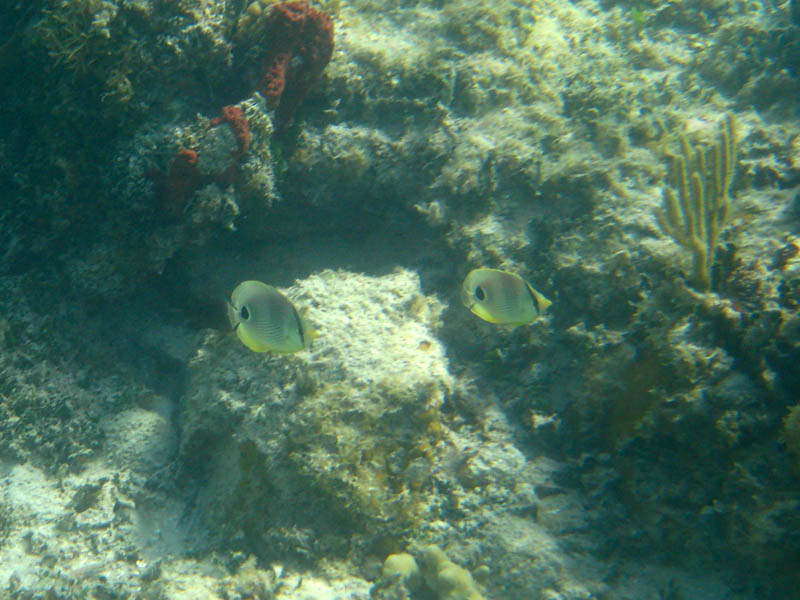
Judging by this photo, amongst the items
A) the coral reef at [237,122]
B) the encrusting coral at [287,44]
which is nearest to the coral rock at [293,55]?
the encrusting coral at [287,44]

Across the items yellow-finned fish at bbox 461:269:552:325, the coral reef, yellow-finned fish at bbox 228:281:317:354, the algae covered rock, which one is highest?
the coral reef

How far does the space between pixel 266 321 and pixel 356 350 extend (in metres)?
1.06

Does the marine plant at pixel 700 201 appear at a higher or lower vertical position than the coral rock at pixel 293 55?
lower

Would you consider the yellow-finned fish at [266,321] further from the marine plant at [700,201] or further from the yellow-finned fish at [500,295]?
the marine plant at [700,201]

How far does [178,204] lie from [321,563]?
2.59m

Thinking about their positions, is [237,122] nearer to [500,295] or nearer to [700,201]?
[500,295]

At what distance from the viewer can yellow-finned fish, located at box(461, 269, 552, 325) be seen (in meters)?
2.73

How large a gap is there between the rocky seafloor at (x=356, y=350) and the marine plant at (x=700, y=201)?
0.31 ft

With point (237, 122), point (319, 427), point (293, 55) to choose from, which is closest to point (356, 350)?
point (319, 427)

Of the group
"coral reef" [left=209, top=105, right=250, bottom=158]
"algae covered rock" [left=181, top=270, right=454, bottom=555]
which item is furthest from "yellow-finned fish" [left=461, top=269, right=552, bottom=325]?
"coral reef" [left=209, top=105, right=250, bottom=158]

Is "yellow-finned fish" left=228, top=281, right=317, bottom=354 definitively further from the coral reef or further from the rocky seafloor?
the coral reef

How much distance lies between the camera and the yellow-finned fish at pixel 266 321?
2205mm

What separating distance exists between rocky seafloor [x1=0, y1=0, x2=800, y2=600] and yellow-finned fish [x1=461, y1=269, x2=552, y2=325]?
74 cm

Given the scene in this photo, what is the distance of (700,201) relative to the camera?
335cm
